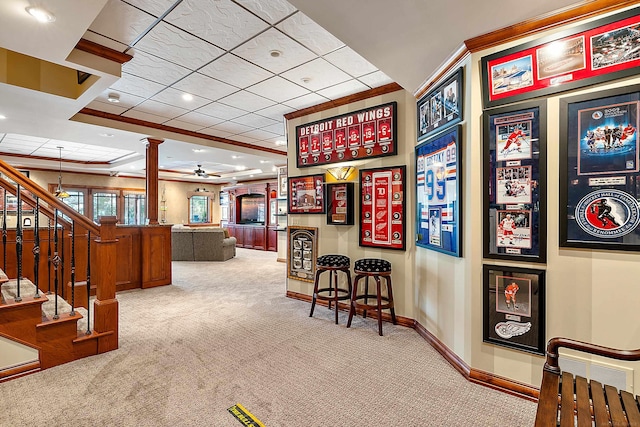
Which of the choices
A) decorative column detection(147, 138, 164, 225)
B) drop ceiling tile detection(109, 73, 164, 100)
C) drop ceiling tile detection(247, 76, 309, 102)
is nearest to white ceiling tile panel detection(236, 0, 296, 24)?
drop ceiling tile detection(247, 76, 309, 102)

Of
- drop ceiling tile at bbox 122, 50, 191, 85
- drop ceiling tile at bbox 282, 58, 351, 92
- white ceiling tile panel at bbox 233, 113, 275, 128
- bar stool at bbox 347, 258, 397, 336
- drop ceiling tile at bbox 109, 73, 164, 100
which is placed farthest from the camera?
white ceiling tile panel at bbox 233, 113, 275, 128

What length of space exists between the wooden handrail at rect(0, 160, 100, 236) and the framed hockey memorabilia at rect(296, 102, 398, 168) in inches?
102

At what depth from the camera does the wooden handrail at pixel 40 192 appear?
7.56ft

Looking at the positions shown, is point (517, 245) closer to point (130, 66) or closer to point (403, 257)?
point (403, 257)

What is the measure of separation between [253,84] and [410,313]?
316 centimetres

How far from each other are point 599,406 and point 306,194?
3.56 meters

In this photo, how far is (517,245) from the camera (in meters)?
2.11

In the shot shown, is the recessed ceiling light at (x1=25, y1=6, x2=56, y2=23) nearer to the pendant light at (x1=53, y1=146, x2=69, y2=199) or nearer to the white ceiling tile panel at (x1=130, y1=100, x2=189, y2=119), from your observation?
the white ceiling tile panel at (x1=130, y1=100, x2=189, y2=119)

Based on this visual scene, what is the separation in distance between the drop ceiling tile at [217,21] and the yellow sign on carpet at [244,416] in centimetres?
275

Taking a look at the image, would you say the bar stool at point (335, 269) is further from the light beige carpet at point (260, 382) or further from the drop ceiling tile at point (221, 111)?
the drop ceiling tile at point (221, 111)

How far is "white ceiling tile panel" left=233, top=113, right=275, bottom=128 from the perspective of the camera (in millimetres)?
4773

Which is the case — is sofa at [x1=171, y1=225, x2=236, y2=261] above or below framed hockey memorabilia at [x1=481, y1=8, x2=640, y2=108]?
below

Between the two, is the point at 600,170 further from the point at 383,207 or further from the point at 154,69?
the point at 154,69

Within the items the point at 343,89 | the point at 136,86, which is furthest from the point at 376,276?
the point at 136,86
